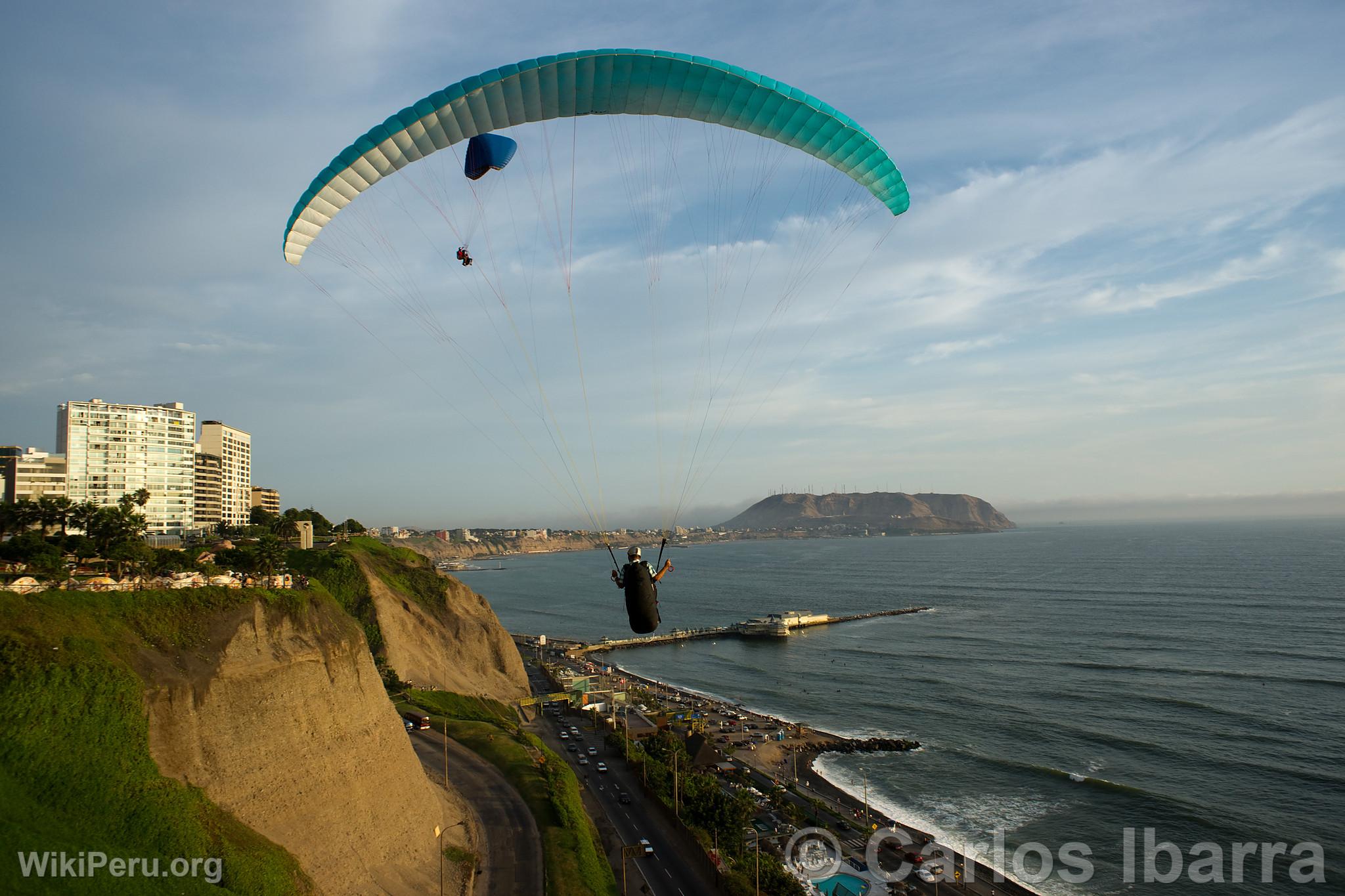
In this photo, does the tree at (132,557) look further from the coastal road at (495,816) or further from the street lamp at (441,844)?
the street lamp at (441,844)

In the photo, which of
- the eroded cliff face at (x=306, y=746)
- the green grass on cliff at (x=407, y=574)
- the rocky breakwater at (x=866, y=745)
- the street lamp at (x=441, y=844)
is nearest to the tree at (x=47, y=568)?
the eroded cliff face at (x=306, y=746)

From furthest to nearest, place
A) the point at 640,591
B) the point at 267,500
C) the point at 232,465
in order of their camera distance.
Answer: the point at 267,500 < the point at 232,465 < the point at 640,591

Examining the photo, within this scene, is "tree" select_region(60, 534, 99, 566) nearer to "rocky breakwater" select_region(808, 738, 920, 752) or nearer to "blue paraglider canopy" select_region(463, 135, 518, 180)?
"blue paraglider canopy" select_region(463, 135, 518, 180)

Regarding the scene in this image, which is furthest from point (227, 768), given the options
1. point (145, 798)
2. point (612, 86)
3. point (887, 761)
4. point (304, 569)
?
point (887, 761)

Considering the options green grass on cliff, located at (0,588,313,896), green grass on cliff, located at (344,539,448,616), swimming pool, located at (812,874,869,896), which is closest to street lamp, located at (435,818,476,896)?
green grass on cliff, located at (0,588,313,896)
